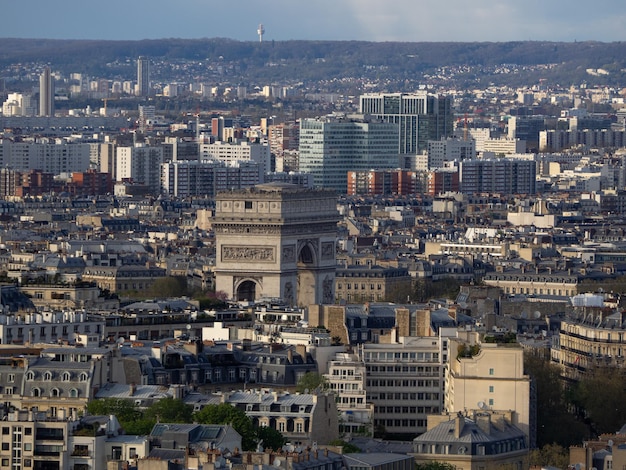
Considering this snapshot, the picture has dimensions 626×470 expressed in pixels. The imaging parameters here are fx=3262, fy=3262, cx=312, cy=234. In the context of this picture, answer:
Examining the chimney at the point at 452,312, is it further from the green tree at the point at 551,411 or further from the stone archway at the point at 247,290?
the stone archway at the point at 247,290

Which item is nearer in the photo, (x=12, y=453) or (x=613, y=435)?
(x=12, y=453)

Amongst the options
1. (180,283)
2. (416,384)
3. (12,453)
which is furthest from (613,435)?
(180,283)

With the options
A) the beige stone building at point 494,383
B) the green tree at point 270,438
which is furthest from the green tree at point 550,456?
the green tree at point 270,438

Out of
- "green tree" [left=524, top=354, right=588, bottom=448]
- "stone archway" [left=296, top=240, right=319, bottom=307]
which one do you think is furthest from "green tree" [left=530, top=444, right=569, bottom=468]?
"stone archway" [left=296, top=240, right=319, bottom=307]

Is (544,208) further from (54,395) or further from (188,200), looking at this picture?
(54,395)

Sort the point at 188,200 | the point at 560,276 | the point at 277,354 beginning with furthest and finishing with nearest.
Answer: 1. the point at 188,200
2. the point at 560,276
3. the point at 277,354

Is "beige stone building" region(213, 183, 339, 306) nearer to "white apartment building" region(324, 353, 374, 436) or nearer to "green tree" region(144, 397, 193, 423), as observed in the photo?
"white apartment building" region(324, 353, 374, 436)

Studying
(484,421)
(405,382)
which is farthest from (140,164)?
(484,421)
